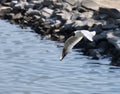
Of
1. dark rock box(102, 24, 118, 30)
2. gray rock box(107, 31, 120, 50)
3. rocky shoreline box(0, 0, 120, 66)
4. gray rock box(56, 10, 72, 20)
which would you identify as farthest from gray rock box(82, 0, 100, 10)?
gray rock box(107, 31, 120, 50)

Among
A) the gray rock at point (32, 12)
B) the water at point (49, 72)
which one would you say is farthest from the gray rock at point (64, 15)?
the water at point (49, 72)

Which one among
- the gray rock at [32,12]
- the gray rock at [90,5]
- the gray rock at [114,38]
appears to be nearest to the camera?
the gray rock at [114,38]

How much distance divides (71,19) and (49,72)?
22.4 ft

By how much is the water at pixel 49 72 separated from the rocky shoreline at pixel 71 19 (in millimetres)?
767

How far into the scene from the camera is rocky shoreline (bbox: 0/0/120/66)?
18.5 metres

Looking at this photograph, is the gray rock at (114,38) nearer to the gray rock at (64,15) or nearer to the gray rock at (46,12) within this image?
the gray rock at (64,15)

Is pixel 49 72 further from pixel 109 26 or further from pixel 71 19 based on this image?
pixel 71 19

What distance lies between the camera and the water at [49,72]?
14.4 metres

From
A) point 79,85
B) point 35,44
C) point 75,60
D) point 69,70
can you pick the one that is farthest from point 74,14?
point 79,85

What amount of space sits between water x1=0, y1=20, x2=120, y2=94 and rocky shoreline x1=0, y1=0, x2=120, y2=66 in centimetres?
77

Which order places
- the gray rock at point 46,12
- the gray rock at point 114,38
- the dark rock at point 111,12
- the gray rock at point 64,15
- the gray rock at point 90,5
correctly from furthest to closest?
1. the gray rock at point 46,12
2. the gray rock at point 90,5
3. the gray rock at point 64,15
4. the dark rock at point 111,12
5. the gray rock at point 114,38

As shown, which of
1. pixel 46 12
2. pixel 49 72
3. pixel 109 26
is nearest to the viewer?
pixel 49 72

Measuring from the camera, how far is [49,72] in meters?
16.1

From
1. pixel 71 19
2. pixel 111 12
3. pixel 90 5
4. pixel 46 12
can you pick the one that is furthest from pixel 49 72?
pixel 46 12
